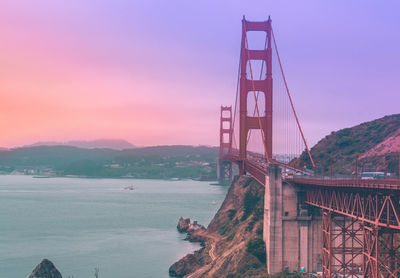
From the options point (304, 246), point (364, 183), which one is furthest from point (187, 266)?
point (364, 183)

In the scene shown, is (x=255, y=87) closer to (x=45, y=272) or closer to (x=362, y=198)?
(x=45, y=272)

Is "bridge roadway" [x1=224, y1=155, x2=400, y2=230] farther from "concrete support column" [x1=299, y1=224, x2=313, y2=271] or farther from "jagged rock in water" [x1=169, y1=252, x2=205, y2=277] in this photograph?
"jagged rock in water" [x1=169, y1=252, x2=205, y2=277]

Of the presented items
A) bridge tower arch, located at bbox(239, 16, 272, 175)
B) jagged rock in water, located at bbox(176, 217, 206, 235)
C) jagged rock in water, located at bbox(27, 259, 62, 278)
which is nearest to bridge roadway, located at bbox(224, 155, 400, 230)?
bridge tower arch, located at bbox(239, 16, 272, 175)

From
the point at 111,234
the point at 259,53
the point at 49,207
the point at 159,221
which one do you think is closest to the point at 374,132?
the point at 259,53

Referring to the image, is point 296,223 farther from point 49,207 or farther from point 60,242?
point 49,207

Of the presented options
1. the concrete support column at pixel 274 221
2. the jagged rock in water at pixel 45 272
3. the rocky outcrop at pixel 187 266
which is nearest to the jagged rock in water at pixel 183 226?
the rocky outcrop at pixel 187 266

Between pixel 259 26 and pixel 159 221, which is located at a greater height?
pixel 259 26

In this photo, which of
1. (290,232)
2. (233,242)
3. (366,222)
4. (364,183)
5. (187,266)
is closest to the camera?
(364,183)
